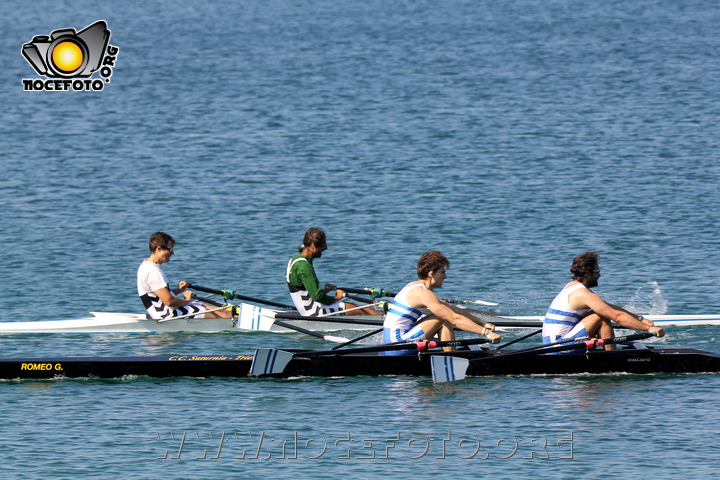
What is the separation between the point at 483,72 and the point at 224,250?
20600 millimetres

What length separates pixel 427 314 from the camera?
1380 cm

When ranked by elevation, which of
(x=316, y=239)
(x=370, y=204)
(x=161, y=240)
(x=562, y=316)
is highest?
(x=370, y=204)

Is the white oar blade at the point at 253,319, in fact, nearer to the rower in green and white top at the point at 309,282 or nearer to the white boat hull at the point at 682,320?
the rower in green and white top at the point at 309,282

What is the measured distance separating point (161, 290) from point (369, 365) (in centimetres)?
386

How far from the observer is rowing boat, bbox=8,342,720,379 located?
13.7m

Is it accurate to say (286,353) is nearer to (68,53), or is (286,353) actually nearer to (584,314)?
(584,314)

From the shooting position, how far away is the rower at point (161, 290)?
633 inches

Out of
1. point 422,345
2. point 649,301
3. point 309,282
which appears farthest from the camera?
point 649,301

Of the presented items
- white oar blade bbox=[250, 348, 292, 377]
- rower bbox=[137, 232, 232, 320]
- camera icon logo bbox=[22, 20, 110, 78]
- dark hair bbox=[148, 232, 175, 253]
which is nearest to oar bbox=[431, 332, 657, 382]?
white oar blade bbox=[250, 348, 292, 377]

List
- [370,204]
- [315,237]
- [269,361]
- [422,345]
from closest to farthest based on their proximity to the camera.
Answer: [422,345]
[269,361]
[315,237]
[370,204]

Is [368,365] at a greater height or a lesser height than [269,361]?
lesser

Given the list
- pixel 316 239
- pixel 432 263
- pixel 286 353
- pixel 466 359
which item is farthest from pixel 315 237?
pixel 466 359

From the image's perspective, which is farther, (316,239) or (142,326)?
(142,326)

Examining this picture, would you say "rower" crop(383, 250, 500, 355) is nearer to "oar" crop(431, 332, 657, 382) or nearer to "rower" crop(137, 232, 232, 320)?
"oar" crop(431, 332, 657, 382)
